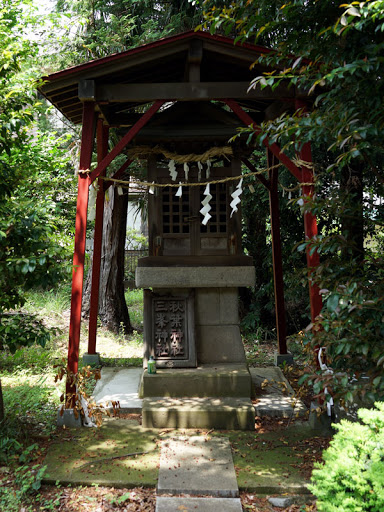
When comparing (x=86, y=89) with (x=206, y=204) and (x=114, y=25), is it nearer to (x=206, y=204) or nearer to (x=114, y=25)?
(x=206, y=204)

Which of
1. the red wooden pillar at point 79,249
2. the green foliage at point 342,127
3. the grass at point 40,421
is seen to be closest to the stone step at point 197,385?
the grass at point 40,421

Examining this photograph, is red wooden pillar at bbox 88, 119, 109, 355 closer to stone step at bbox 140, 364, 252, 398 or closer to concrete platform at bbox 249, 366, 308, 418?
stone step at bbox 140, 364, 252, 398

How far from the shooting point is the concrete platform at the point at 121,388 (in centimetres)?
551

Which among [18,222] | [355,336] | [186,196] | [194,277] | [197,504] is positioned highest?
[186,196]

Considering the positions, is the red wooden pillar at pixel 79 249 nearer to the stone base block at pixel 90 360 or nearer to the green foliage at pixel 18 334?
the green foliage at pixel 18 334

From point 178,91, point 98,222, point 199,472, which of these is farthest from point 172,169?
point 199,472

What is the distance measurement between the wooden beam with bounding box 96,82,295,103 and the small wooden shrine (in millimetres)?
11

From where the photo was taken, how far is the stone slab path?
3.58 meters

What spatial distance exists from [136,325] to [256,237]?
141 inches

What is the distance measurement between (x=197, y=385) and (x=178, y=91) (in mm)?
3419

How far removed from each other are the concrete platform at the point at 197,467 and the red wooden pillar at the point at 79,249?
4.35 feet

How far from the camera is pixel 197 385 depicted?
539 centimetres

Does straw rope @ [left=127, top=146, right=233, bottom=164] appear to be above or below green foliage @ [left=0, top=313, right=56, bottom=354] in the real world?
above

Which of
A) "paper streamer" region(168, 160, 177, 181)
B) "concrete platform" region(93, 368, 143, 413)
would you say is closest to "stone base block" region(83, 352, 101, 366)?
"concrete platform" region(93, 368, 143, 413)
